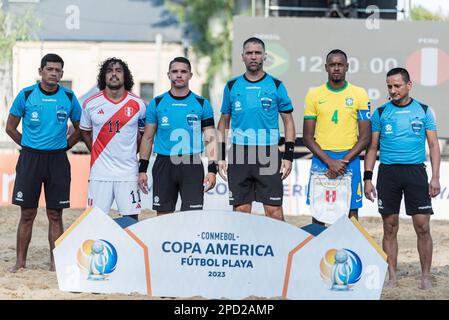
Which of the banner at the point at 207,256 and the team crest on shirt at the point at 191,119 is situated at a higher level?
the team crest on shirt at the point at 191,119

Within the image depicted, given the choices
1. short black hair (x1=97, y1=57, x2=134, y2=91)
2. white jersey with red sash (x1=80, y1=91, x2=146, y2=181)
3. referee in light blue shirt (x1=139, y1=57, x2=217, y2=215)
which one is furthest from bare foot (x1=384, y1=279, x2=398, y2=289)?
short black hair (x1=97, y1=57, x2=134, y2=91)

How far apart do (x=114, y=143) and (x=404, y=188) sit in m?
2.45

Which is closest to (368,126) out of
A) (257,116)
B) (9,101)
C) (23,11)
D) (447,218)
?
(257,116)

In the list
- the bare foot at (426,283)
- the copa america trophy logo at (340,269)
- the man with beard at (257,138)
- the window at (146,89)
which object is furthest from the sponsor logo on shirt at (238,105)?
the window at (146,89)

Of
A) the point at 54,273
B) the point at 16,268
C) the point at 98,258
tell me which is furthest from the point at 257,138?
the point at 16,268

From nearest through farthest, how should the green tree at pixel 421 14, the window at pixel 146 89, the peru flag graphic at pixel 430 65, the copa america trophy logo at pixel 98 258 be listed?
the copa america trophy logo at pixel 98 258, the peru flag graphic at pixel 430 65, the green tree at pixel 421 14, the window at pixel 146 89

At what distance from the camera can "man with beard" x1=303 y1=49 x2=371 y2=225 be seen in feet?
22.1

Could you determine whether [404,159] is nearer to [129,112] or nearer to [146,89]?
[129,112]

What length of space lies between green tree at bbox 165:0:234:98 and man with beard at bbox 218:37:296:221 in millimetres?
22037

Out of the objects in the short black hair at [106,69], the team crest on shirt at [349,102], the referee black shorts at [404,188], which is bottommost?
the referee black shorts at [404,188]

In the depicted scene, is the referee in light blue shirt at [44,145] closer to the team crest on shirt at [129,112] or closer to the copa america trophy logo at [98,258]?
the team crest on shirt at [129,112]

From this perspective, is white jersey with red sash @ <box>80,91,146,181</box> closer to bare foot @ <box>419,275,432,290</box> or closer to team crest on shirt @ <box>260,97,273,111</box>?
team crest on shirt @ <box>260,97,273,111</box>

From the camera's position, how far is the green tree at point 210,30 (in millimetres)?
28938

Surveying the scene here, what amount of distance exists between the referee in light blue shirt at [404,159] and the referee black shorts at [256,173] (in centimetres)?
78
